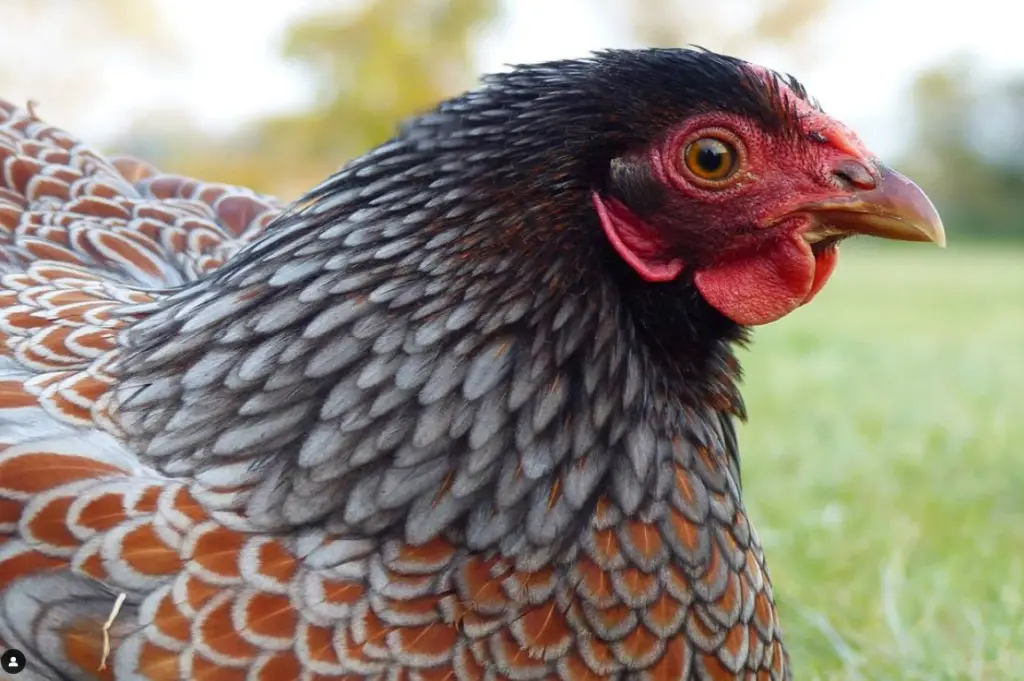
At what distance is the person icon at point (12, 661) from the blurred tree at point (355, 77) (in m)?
16.3

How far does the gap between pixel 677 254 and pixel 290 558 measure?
2.41 ft

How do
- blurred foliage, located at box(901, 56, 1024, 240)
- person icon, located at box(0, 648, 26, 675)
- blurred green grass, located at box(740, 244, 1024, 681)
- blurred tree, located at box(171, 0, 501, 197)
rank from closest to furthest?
1. person icon, located at box(0, 648, 26, 675)
2. blurred green grass, located at box(740, 244, 1024, 681)
3. blurred tree, located at box(171, 0, 501, 197)
4. blurred foliage, located at box(901, 56, 1024, 240)

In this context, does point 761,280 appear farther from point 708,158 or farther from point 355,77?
point 355,77

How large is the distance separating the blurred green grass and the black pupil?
98 cm

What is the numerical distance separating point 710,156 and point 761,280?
22 centimetres

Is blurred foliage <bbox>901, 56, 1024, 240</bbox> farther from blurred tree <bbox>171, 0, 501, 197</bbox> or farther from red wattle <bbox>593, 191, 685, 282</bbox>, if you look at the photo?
red wattle <bbox>593, 191, 685, 282</bbox>

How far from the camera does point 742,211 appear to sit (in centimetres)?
154

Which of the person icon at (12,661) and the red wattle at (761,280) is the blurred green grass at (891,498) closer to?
the red wattle at (761,280)

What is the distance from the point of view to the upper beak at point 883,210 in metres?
1.53

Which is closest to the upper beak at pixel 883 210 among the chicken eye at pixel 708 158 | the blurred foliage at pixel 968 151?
the chicken eye at pixel 708 158

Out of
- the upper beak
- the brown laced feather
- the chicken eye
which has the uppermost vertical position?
the upper beak

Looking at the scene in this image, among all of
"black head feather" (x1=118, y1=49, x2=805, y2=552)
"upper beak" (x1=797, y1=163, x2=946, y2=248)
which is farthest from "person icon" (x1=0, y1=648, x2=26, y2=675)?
"upper beak" (x1=797, y1=163, x2=946, y2=248)

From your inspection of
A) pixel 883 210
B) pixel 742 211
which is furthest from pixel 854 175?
pixel 742 211

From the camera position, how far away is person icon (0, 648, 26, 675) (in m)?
1.37
